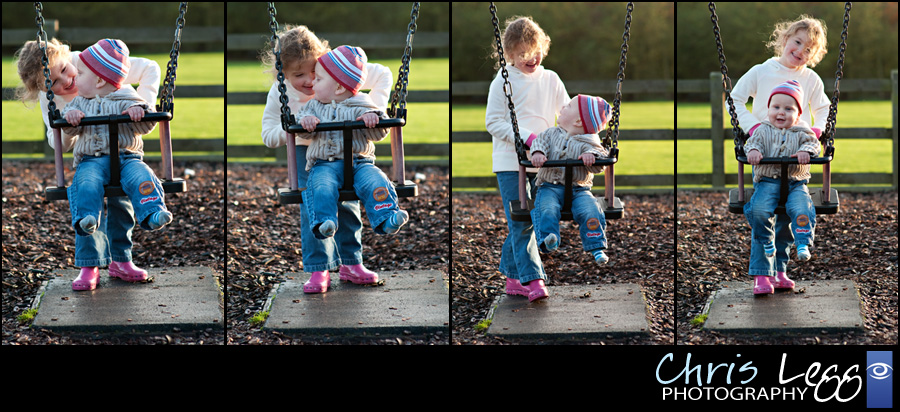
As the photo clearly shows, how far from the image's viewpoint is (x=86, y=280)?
3807 millimetres

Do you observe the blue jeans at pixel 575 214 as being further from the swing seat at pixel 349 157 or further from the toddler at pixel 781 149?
the toddler at pixel 781 149

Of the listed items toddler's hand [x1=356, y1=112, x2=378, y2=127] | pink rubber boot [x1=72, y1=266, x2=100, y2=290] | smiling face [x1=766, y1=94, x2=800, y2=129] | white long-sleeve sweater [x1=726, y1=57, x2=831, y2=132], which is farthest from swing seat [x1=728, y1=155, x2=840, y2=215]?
pink rubber boot [x1=72, y1=266, x2=100, y2=290]

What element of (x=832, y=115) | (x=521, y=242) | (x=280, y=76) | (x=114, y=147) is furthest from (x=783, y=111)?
(x=114, y=147)

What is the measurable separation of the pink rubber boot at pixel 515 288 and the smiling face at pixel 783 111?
1.30 meters

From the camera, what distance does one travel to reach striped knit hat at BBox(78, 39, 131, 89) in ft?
10.6

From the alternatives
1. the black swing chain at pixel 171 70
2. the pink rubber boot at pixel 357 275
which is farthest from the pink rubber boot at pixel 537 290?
the black swing chain at pixel 171 70

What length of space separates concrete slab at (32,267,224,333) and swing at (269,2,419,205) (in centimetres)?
93

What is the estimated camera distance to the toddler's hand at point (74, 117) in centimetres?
308

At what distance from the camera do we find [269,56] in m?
3.51

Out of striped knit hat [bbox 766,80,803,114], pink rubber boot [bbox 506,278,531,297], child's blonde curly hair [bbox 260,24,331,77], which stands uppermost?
child's blonde curly hair [bbox 260,24,331,77]

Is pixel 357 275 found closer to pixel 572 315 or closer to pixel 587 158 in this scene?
pixel 572 315

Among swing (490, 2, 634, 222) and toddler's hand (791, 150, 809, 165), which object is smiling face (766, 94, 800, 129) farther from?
swing (490, 2, 634, 222)

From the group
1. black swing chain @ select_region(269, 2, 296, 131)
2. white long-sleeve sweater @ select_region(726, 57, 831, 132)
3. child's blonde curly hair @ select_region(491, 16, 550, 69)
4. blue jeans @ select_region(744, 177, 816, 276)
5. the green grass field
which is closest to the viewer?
black swing chain @ select_region(269, 2, 296, 131)

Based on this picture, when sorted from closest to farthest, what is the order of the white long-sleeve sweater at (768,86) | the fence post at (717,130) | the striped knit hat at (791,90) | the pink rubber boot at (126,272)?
the striped knit hat at (791,90) < the white long-sleeve sweater at (768,86) < the pink rubber boot at (126,272) < the fence post at (717,130)
